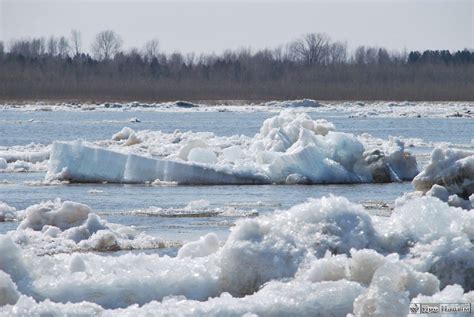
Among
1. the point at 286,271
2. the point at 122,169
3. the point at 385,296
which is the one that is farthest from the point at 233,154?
the point at 385,296

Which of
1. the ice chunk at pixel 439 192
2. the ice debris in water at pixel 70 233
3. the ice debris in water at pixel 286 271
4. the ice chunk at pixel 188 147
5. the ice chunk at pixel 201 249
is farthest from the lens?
the ice chunk at pixel 188 147

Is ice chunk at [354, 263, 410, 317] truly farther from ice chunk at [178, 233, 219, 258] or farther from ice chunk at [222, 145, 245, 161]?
ice chunk at [222, 145, 245, 161]

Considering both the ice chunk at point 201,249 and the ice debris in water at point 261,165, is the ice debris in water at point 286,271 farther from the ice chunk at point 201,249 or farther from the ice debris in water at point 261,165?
the ice debris in water at point 261,165

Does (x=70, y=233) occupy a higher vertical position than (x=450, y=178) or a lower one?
lower

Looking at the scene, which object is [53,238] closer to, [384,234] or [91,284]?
[91,284]

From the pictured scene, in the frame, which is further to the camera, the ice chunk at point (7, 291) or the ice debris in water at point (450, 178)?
the ice debris in water at point (450, 178)

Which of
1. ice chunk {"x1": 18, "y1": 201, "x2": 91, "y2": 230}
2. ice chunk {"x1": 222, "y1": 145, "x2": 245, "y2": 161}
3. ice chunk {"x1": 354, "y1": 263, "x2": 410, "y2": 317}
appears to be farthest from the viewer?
ice chunk {"x1": 222, "y1": 145, "x2": 245, "y2": 161}

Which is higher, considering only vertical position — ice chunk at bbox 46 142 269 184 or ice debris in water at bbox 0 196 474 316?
ice debris in water at bbox 0 196 474 316

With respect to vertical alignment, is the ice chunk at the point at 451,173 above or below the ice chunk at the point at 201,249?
above

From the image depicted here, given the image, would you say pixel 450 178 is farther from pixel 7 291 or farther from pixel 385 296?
pixel 7 291

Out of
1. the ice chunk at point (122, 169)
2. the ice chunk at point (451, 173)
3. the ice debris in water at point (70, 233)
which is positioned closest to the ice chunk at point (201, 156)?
the ice chunk at point (122, 169)

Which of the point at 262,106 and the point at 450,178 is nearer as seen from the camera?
the point at 450,178

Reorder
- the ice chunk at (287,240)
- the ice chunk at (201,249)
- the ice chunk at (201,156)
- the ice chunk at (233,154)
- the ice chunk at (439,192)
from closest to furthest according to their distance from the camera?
the ice chunk at (287,240) → the ice chunk at (201,249) → the ice chunk at (439,192) → the ice chunk at (201,156) → the ice chunk at (233,154)

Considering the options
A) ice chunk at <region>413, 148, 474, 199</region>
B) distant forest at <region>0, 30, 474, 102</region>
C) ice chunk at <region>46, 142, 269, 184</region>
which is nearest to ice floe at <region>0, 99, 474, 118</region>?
distant forest at <region>0, 30, 474, 102</region>
